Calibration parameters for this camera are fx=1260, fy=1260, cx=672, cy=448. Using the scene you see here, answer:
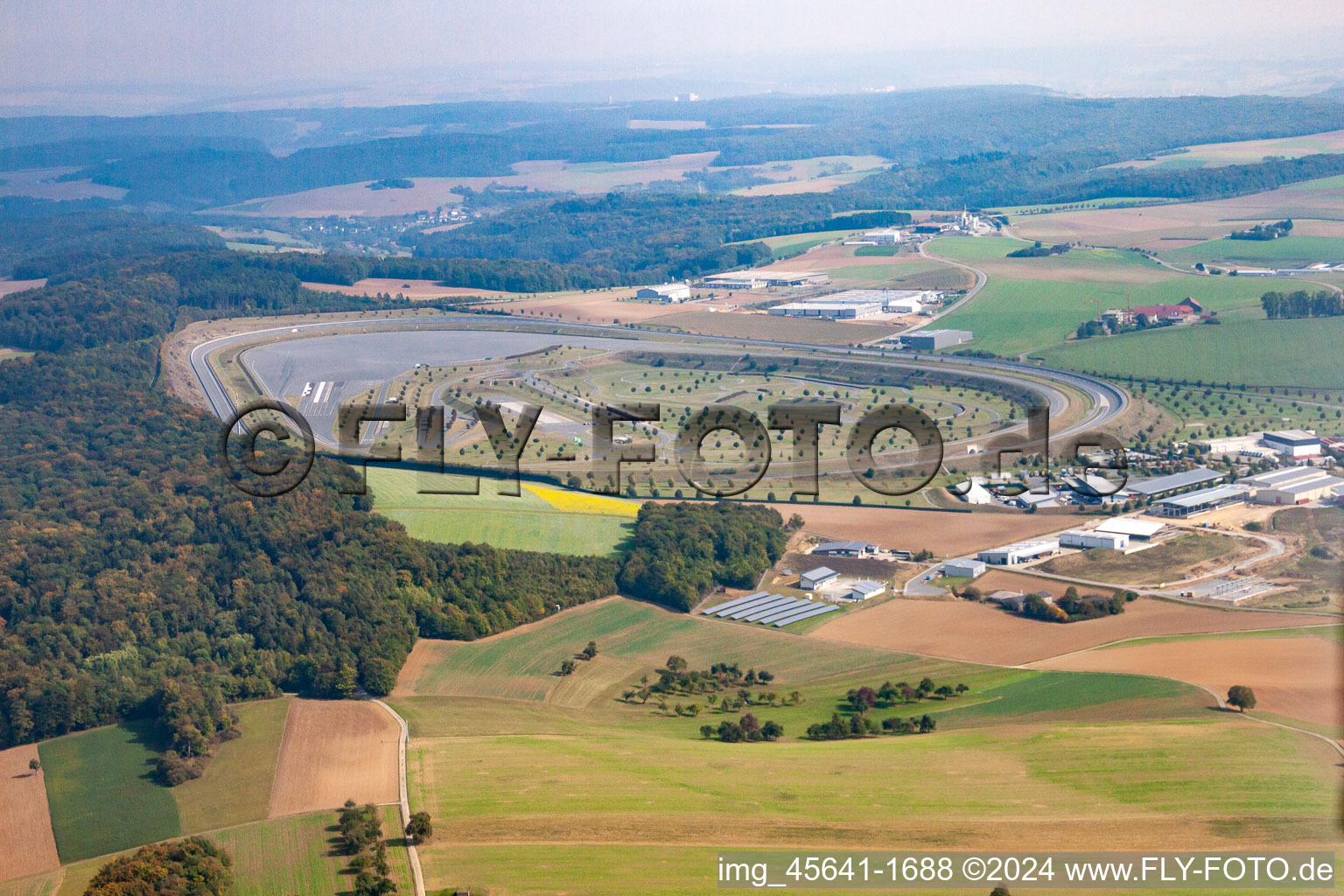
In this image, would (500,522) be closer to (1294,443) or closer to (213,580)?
(213,580)

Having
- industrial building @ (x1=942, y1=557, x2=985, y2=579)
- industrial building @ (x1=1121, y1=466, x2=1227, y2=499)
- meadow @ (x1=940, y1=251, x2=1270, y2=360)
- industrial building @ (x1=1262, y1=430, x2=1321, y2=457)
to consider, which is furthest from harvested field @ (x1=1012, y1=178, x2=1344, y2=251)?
industrial building @ (x1=942, y1=557, x2=985, y2=579)

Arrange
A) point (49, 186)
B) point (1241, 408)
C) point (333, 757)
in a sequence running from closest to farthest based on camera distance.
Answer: point (333, 757) → point (1241, 408) → point (49, 186)

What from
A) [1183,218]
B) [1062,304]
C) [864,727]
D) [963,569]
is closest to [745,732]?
[864,727]

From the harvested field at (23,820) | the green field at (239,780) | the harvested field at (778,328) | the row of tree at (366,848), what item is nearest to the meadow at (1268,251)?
the harvested field at (778,328)

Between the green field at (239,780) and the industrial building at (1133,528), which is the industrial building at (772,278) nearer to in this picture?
the industrial building at (1133,528)

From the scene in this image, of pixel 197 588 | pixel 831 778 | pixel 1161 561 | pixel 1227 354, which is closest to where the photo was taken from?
pixel 831 778

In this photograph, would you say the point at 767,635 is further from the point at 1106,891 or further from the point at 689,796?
the point at 1106,891
